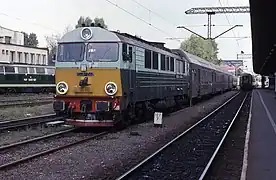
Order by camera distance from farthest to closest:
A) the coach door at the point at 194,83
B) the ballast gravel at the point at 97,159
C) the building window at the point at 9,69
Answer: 1. the building window at the point at 9,69
2. the coach door at the point at 194,83
3. the ballast gravel at the point at 97,159

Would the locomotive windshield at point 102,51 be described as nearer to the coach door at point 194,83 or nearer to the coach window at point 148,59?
the coach window at point 148,59

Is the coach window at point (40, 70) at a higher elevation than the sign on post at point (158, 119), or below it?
higher

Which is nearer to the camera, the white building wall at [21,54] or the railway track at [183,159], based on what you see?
the railway track at [183,159]

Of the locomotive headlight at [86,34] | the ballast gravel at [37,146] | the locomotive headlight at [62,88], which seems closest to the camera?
the ballast gravel at [37,146]

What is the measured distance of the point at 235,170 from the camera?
9.65 metres

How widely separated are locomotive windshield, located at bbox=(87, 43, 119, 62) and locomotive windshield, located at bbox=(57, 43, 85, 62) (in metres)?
0.28

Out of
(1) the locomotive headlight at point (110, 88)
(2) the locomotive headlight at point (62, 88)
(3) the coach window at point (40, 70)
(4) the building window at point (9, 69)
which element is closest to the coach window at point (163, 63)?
(1) the locomotive headlight at point (110, 88)

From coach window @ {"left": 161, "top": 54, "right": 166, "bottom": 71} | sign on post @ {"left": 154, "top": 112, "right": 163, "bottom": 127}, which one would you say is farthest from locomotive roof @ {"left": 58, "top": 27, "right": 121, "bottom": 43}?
coach window @ {"left": 161, "top": 54, "right": 166, "bottom": 71}

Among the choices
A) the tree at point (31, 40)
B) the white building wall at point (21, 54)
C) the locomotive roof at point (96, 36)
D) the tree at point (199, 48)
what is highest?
the tree at point (31, 40)

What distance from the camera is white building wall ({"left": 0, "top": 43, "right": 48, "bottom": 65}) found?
67637mm

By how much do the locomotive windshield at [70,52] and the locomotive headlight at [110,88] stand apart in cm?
133

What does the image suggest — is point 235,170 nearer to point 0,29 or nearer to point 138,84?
point 138,84

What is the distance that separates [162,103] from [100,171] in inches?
470

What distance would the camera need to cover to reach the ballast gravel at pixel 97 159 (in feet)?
28.7
